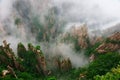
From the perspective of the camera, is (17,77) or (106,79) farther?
(17,77)

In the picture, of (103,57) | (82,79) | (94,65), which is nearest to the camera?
(82,79)

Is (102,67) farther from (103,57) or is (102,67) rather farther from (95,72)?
(103,57)

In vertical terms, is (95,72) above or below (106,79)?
above

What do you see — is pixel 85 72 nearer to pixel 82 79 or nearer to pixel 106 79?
pixel 82 79

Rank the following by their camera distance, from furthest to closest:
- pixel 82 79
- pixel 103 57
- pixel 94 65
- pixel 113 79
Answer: pixel 103 57, pixel 94 65, pixel 82 79, pixel 113 79

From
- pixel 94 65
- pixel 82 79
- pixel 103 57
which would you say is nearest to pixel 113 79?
pixel 82 79

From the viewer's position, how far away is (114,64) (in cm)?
17750

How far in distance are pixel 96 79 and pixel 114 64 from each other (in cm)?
4196

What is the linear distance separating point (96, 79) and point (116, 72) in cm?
779

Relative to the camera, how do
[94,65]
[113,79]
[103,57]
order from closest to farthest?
1. [113,79]
2. [94,65]
3. [103,57]

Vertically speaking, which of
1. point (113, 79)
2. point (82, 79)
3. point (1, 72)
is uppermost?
point (1, 72)

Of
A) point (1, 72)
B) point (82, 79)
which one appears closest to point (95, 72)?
point (82, 79)

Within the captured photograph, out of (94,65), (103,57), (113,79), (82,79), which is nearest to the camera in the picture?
(113,79)

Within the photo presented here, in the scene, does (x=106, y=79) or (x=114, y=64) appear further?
(x=114, y=64)
